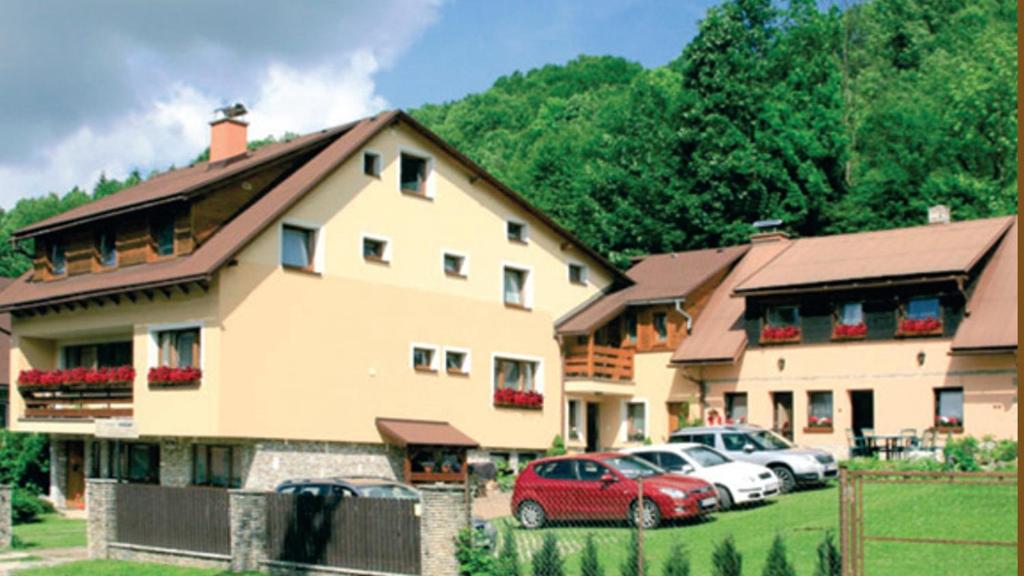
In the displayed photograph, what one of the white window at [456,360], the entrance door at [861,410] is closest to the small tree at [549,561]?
the white window at [456,360]

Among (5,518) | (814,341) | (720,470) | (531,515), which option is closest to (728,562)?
(531,515)

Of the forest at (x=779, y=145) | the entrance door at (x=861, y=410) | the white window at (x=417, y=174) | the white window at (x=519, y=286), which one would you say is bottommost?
the entrance door at (x=861, y=410)

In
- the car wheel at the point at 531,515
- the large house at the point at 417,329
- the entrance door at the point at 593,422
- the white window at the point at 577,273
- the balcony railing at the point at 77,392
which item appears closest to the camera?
the car wheel at the point at 531,515

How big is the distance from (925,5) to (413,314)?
4866cm

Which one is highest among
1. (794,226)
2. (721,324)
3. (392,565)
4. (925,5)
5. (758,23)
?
(925,5)

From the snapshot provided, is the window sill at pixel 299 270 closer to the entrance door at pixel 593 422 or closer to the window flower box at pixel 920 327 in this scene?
the entrance door at pixel 593 422

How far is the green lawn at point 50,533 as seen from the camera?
29.4 m

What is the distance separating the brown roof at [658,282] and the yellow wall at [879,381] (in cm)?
293

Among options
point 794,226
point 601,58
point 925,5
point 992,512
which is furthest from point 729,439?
point 601,58

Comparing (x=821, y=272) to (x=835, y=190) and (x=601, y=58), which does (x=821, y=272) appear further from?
(x=601, y=58)

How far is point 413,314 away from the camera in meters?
37.7

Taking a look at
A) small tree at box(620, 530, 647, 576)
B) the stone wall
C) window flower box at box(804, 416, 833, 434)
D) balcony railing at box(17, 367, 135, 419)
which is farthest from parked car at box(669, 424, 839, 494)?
the stone wall

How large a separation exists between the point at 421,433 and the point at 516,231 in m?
8.33

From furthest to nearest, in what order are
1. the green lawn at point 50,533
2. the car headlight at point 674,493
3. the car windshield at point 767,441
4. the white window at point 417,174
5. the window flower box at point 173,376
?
the white window at point 417,174 → the window flower box at point 173,376 → the car windshield at point 767,441 → the green lawn at point 50,533 → the car headlight at point 674,493
